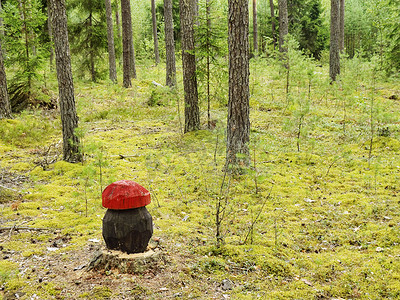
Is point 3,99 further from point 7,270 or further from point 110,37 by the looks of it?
point 7,270

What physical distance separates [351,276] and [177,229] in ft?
8.33

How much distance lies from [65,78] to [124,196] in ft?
16.1

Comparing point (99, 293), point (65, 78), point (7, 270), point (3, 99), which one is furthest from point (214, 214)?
point (3, 99)

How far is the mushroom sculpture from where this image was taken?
3926mm

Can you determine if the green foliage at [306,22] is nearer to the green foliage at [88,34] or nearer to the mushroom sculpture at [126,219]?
the green foliage at [88,34]

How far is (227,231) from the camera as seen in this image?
5320 millimetres

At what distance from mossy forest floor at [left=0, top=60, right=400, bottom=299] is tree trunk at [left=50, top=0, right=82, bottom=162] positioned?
47cm

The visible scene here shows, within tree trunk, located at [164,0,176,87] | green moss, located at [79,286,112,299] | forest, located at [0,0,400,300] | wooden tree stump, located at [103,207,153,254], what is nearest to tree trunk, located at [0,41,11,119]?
forest, located at [0,0,400,300]

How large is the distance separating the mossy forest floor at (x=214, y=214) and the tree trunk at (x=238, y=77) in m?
0.40

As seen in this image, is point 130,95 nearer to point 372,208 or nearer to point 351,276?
point 372,208

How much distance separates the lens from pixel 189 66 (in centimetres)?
1015

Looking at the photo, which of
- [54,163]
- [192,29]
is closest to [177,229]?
[54,163]

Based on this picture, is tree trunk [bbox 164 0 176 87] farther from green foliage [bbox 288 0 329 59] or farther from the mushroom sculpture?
green foliage [bbox 288 0 329 59]

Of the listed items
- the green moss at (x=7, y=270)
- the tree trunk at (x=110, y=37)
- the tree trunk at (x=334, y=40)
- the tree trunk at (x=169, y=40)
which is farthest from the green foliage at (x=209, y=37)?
the tree trunk at (x=110, y=37)
